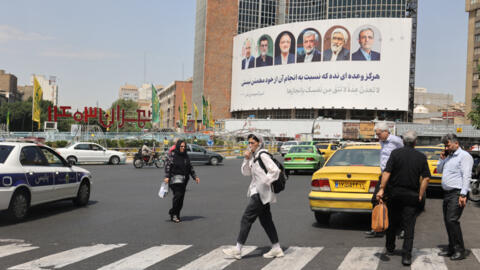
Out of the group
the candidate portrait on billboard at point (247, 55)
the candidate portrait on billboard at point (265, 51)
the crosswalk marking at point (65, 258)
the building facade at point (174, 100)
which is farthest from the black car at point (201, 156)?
the building facade at point (174, 100)

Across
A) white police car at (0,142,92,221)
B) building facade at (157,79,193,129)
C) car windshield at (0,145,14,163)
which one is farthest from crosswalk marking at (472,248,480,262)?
building facade at (157,79,193,129)

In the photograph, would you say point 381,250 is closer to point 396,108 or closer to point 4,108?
point 396,108

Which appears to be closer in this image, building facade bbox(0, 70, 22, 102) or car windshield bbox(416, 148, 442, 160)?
car windshield bbox(416, 148, 442, 160)

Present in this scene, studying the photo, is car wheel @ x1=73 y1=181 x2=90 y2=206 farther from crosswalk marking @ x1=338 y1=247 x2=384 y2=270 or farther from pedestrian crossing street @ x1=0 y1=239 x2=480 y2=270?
crosswalk marking @ x1=338 y1=247 x2=384 y2=270

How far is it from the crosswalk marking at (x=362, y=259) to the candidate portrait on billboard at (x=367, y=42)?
3517 inches

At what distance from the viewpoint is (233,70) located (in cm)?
11000

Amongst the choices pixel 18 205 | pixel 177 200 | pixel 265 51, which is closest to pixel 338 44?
pixel 265 51

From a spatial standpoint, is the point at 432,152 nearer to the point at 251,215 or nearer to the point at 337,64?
the point at 251,215

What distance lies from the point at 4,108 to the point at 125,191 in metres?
99.1

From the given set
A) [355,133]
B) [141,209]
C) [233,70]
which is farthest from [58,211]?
[233,70]

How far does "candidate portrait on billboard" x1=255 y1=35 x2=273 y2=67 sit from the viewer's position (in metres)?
100

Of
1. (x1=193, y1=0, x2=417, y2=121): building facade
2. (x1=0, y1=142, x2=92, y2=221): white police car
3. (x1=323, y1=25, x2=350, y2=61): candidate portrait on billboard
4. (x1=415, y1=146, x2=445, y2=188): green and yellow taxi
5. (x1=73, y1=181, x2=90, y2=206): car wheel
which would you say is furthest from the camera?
(x1=193, y1=0, x2=417, y2=121): building facade

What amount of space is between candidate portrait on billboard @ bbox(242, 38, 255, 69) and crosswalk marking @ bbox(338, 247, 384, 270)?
97.0 meters

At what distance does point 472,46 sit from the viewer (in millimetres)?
105062
